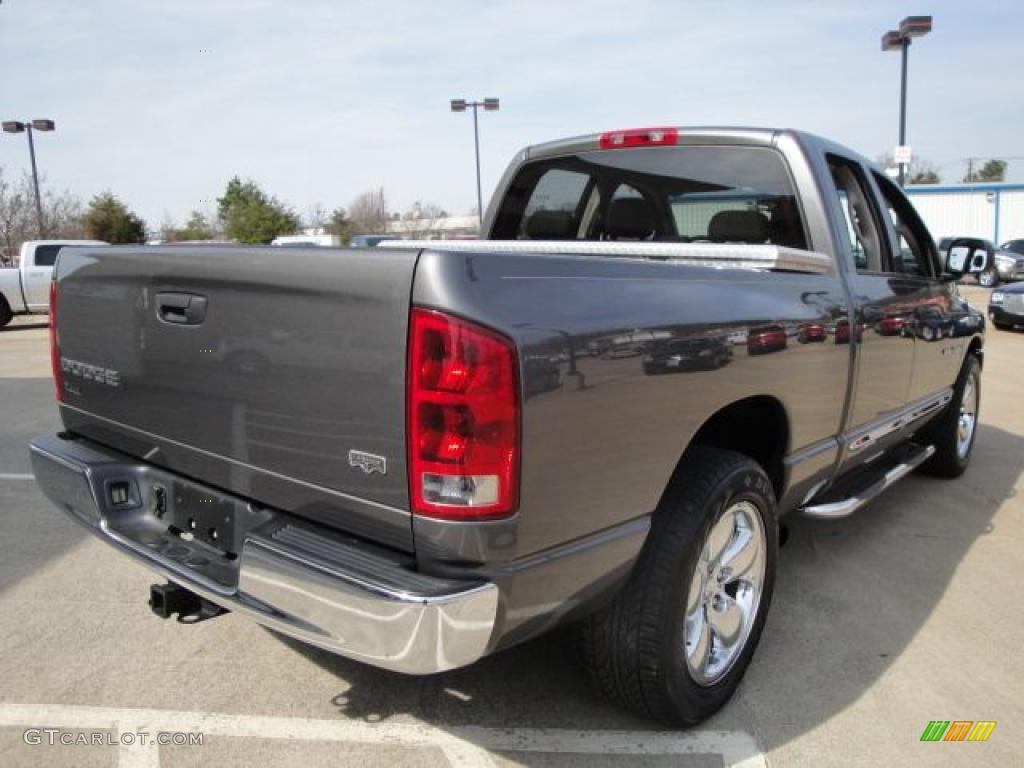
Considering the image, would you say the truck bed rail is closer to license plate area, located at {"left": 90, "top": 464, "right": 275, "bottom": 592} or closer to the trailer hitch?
license plate area, located at {"left": 90, "top": 464, "right": 275, "bottom": 592}

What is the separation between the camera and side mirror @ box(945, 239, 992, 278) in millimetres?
4648

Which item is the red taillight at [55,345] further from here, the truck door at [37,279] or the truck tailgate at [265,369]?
the truck door at [37,279]

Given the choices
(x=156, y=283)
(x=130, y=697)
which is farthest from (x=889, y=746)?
(x=156, y=283)

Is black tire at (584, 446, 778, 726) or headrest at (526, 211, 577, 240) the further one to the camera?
headrest at (526, 211, 577, 240)

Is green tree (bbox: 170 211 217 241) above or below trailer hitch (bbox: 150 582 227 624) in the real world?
above

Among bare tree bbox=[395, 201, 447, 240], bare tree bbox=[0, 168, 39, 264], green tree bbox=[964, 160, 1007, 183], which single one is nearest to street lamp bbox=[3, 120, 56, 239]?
bare tree bbox=[0, 168, 39, 264]

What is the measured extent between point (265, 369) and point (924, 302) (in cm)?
349

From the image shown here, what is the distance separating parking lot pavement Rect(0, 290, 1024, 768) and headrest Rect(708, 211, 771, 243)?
1571 mm

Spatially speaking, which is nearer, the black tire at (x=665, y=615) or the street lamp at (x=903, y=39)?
the black tire at (x=665, y=615)

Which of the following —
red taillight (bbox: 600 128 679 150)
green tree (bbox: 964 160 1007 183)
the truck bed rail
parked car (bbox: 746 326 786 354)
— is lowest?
parked car (bbox: 746 326 786 354)

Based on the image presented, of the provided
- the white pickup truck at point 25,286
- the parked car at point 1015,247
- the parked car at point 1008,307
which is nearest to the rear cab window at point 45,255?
the white pickup truck at point 25,286

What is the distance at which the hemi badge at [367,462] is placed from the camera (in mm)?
1889

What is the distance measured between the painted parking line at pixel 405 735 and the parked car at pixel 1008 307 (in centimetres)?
1393

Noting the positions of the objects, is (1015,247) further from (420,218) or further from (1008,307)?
(420,218)
